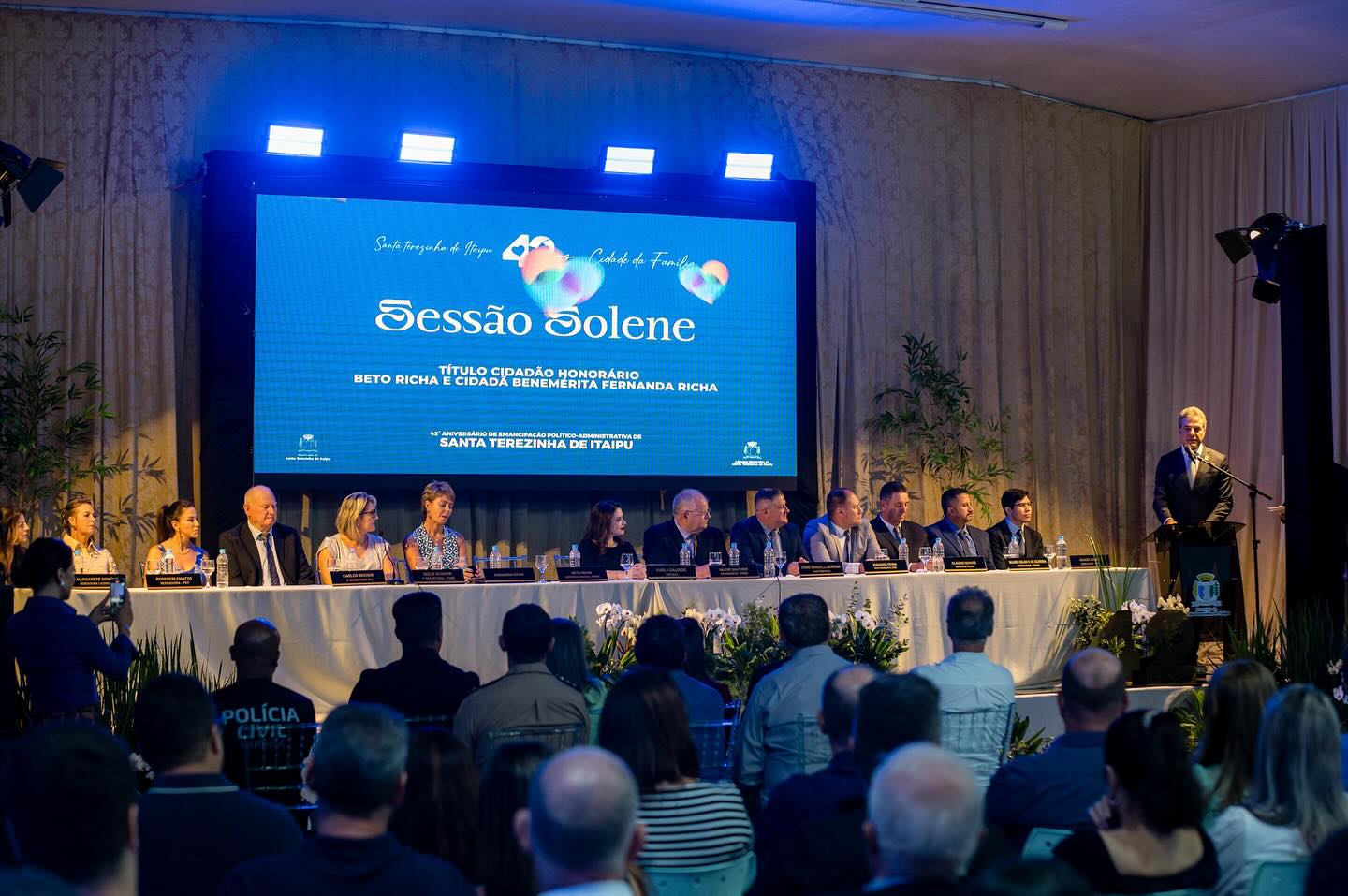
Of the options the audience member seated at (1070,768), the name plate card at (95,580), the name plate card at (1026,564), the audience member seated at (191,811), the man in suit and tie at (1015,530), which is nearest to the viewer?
Answer: the audience member seated at (191,811)

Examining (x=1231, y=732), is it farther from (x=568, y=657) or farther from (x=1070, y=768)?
(x=568, y=657)

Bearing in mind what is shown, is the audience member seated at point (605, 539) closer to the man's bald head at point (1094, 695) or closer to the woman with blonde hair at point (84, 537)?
the woman with blonde hair at point (84, 537)

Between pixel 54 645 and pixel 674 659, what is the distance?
1833 mm

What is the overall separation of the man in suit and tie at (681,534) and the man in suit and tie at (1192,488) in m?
2.83

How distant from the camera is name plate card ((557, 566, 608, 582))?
21.1ft

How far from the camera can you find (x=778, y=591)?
6.48 meters

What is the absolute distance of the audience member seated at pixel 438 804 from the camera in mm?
2475

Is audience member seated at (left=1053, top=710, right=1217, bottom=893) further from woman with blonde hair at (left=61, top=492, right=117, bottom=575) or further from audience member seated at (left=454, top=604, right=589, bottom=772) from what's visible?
woman with blonde hair at (left=61, top=492, right=117, bottom=575)

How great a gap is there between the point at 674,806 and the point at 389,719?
0.71 metres

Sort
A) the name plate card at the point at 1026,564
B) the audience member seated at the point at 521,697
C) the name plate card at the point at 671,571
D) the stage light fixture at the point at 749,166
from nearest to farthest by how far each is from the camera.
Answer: the audience member seated at the point at 521,697 < the name plate card at the point at 671,571 < the name plate card at the point at 1026,564 < the stage light fixture at the point at 749,166

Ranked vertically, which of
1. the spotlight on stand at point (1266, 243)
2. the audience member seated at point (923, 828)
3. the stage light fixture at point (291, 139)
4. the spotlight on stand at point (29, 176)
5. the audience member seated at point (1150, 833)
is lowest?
the audience member seated at point (1150, 833)

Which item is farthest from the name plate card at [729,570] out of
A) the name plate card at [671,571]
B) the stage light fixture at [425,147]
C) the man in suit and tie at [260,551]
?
the stage light fixture at [425,147]

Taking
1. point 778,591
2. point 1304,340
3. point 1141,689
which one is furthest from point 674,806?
point 1304,340

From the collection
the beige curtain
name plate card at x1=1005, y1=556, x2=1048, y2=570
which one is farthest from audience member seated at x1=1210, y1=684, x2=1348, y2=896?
the beige curtain
